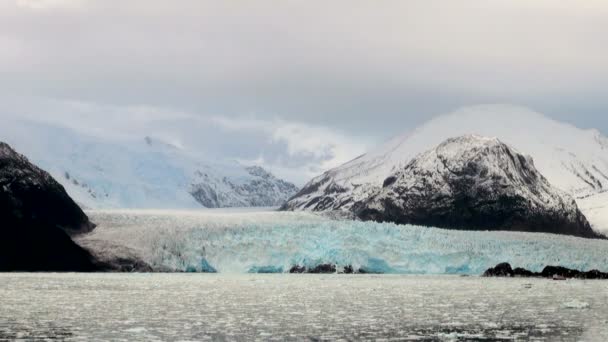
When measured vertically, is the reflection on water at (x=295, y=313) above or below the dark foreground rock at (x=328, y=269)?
below

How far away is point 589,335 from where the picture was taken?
37.0 meters

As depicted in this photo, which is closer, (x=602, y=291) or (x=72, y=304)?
(x=72, y=304)

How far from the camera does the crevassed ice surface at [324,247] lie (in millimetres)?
101625

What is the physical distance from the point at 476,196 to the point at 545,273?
195ft

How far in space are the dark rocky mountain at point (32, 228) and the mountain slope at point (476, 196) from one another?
213ft

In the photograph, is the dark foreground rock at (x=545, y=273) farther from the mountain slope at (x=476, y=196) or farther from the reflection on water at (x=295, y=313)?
the mountain slope at (x=476, y=196)

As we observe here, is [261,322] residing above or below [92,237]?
below

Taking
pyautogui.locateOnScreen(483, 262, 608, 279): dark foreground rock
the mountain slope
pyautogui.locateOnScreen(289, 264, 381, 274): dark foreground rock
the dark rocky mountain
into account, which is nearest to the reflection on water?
pyautogui.locateOnScreen(289, 264, 381, 274): dark foreground rock

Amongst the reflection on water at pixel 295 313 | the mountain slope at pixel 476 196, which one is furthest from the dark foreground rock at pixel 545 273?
the mountain slope at pixel 476 196

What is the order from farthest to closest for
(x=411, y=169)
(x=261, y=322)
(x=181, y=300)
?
(x=411, y=169), (x=181, y=300), (x=261, y=322)

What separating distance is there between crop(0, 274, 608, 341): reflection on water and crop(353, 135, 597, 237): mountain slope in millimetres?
85812

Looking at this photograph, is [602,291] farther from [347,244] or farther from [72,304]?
[72,304]

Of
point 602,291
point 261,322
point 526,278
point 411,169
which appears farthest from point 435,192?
point 261,322

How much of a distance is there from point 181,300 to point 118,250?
158 ft
